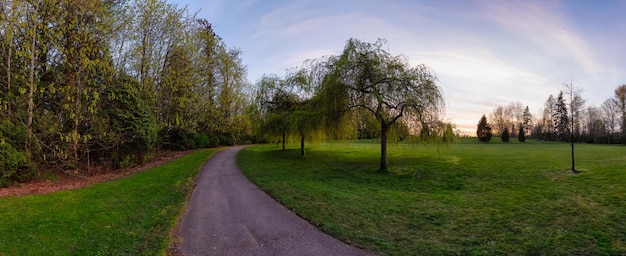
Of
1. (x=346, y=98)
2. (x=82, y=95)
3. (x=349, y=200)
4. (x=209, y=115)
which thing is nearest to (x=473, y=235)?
(x=349, y=200)

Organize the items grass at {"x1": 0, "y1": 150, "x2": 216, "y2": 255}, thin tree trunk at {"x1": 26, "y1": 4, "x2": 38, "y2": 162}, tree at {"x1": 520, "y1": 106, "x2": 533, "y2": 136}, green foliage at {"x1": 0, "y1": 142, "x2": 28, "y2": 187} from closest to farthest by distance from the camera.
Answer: grass at {"x1": 0, "y1": 150, "x2": 216, "y2": 255} < green foliage at {"x1": 0, "y1": 142, "x2": 28, "y2": 187} < thin tree trunk at {"x1": 26, "y1": 4, "x2": 38, "y2": 162} < tree at {"x1": 520, "y1": 106, "x2": 533, "y2": 136}

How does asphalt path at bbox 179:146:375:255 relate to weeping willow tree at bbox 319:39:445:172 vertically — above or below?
below

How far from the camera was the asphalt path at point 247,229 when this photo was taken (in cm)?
603

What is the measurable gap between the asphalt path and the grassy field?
1.54 ft

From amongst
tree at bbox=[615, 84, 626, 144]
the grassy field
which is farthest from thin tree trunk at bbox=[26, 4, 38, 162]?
tree at bbox=[615, 84, 626, 144]

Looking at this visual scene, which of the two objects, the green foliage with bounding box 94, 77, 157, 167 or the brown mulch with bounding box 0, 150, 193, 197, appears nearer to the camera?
the brown mulch with bounding box 0, 150, 193, 197

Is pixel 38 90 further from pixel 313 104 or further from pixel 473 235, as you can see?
pixel 473 235

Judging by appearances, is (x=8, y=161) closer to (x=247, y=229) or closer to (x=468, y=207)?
(x=247, y=229)

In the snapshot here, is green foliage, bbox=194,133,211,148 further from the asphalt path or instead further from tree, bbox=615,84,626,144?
tree, bbox=615,84,626,144

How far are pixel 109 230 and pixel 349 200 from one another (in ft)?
22.0

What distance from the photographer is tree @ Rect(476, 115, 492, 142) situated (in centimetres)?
5359

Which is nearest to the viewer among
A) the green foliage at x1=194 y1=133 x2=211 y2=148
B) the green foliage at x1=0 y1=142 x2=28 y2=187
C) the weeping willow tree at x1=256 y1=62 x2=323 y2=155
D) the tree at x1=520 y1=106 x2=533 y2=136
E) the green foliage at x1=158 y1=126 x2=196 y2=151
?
the green foliage at x1=0 y1=142 x2=28 y2=187

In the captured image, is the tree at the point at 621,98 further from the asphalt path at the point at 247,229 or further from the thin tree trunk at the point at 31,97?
the thin tree trunk at the point at 31,97

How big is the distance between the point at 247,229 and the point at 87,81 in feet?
44.0
